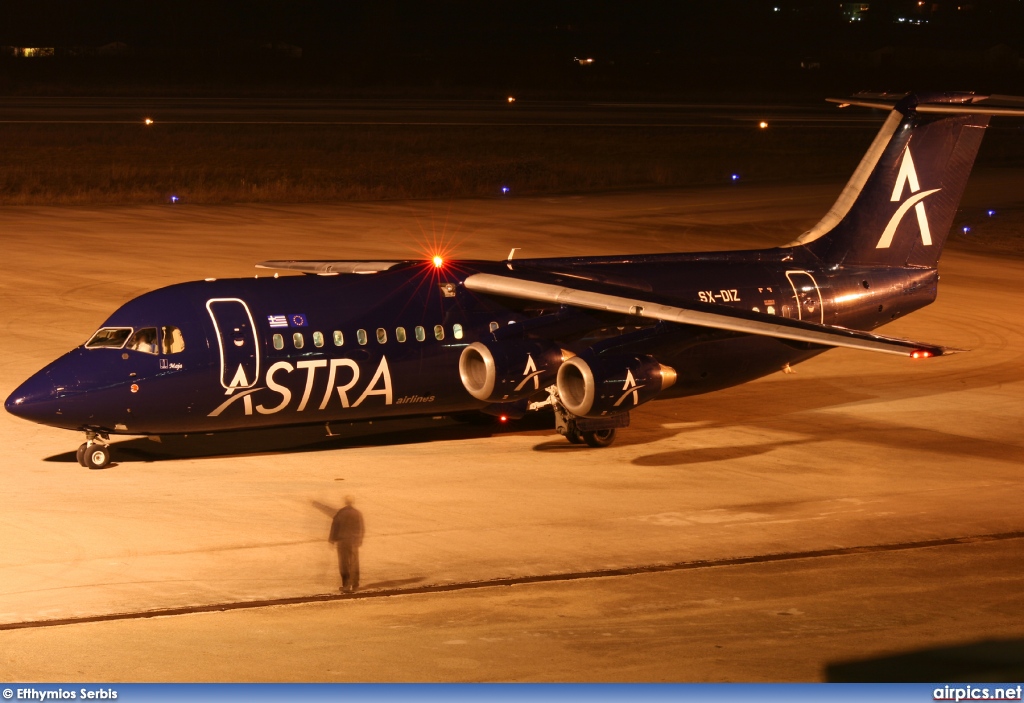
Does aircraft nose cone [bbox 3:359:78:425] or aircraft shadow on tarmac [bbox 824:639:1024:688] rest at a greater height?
aircraft nose cone [bbox 3:359:78:425]

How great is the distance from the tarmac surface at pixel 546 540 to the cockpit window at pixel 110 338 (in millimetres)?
1797

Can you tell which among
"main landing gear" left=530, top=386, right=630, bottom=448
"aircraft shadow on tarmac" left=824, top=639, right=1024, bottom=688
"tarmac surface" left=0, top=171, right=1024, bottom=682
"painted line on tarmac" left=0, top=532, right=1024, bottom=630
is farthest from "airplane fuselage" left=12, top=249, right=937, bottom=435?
"aircraft shadow on tarmac" left=824, top=639, right=1024, bottom=688

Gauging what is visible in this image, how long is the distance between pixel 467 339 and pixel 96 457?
573 cm

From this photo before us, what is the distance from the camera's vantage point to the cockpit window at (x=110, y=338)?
754 inches

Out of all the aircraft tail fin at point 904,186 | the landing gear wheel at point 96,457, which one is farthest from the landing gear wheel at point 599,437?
the landing gear wheel at point 96,457

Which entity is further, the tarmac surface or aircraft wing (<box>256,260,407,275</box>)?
aircraft wing (<box>256,260,407,275</box>)

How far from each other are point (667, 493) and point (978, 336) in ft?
47.6

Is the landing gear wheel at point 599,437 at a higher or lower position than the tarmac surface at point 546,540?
higher

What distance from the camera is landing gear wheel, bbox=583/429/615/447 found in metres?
21.4

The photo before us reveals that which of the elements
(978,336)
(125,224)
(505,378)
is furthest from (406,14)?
(505,378)

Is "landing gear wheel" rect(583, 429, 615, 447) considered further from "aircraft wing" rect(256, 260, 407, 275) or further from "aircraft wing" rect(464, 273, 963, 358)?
"aircraft wing" rect(256, 260, 407, 275)

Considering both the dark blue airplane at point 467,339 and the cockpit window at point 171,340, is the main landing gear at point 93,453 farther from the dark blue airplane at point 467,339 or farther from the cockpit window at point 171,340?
the cockpit window at point 171,340

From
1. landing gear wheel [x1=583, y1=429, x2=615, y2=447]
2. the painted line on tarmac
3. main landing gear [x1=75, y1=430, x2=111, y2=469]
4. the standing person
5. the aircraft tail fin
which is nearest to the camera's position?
the painted line on tarmac

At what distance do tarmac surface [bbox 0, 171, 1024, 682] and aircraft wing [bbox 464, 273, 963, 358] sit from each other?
7.07ft
